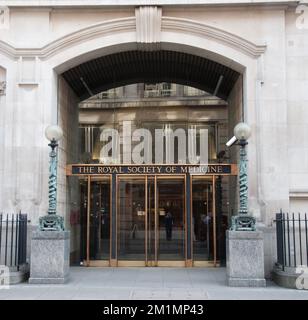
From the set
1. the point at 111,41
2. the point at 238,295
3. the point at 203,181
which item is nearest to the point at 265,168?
the point at 203,181

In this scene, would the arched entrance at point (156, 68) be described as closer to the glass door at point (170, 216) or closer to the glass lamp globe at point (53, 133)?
the glass door at point (170, 216)

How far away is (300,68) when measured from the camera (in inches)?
562

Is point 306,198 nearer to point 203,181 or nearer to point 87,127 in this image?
point 203,181

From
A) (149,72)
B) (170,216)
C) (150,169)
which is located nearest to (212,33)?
(149,72)

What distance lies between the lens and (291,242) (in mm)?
13312

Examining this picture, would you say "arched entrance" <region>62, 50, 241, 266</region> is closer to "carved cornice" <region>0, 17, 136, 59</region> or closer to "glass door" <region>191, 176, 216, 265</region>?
"glass door" <region>191, 176, 216, 265</region>

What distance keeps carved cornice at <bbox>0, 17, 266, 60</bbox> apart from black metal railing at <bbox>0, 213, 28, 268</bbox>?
16.6 feet

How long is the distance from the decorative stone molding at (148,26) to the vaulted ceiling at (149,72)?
4.97 ft

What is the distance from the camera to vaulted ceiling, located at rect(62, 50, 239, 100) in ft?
53.1

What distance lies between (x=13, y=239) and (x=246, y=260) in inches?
263

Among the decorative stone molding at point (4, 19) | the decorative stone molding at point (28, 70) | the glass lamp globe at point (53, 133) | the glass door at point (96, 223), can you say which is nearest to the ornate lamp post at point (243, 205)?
the glass lamp globe at point (53, 133)

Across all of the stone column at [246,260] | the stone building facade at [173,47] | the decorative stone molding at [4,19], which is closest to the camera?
the stone column at [246,260]

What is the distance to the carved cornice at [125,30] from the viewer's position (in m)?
14.3

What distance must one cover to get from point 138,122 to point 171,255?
5.49m
